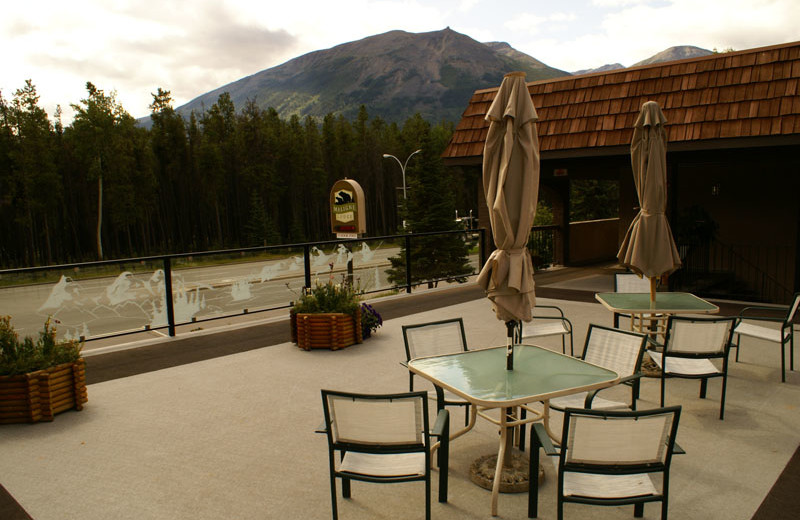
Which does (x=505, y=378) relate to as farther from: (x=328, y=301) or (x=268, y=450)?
(x=328, y=301)

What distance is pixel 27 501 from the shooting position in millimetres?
3539

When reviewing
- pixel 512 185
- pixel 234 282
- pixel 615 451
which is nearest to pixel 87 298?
pixel 234 282

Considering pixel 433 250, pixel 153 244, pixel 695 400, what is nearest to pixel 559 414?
pixel 695 400

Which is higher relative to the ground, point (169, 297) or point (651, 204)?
point (651, 204)

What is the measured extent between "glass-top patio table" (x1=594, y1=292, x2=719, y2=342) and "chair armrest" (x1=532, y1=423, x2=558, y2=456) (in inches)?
125

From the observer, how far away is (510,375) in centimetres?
365

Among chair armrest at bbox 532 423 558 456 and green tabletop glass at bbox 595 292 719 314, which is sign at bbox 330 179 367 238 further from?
chair armrest at bbox 532 423 558 456

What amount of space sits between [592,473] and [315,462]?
2.08 meters

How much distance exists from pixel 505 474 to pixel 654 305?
3217mm

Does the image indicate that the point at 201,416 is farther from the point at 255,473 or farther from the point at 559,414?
the point at 559,414

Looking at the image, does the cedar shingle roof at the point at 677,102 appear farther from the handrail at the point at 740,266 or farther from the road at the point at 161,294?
the road at the point at 161,294

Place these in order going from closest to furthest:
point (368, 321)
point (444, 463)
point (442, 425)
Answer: point (442, 425)
point (444, 463)
point (368, 321)

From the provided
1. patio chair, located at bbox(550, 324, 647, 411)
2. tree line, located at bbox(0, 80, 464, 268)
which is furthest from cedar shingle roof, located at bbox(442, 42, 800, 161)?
tree line, located at bbox(0, 80, 464, 268)

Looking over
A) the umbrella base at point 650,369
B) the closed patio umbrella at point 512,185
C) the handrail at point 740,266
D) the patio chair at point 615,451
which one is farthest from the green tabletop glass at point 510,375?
the handrail at point 740,266
